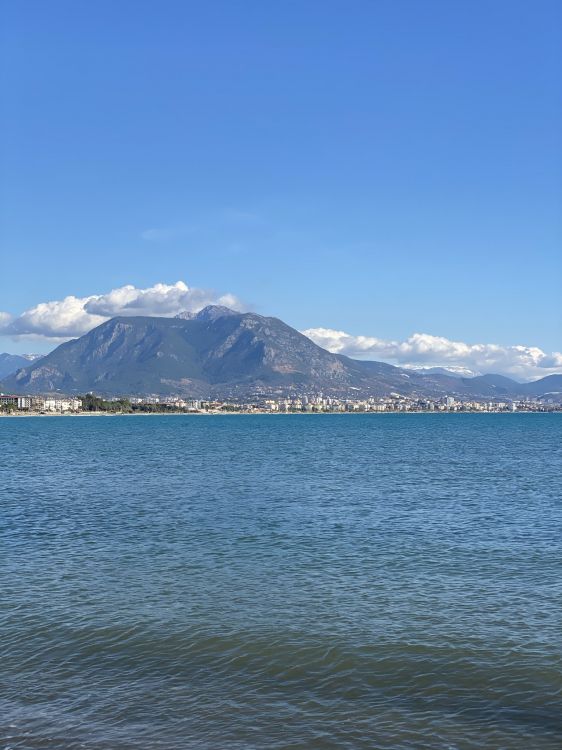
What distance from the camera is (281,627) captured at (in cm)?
2339

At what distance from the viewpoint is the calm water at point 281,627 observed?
1667 cm

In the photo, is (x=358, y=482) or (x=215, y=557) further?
(x=358, y=482)

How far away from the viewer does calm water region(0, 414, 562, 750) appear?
16.7 metres

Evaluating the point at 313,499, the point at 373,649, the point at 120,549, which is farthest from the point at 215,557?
the point at 313,499

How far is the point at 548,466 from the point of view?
294ft

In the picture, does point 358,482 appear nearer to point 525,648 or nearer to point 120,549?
point 120,549

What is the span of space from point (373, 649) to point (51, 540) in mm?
22368

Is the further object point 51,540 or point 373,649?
point 51,540

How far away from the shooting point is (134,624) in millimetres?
23797

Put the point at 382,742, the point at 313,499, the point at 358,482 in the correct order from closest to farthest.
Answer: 1. the point at 382,742
2. the point at 313,499
3. the point at 358,482

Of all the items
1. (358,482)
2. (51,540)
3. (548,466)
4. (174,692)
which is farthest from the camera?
(548,466)

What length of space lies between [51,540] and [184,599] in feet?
46.8

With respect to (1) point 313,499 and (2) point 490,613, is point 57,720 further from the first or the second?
(1) point 313,499

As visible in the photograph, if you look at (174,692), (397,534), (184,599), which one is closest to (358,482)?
(397,534)
